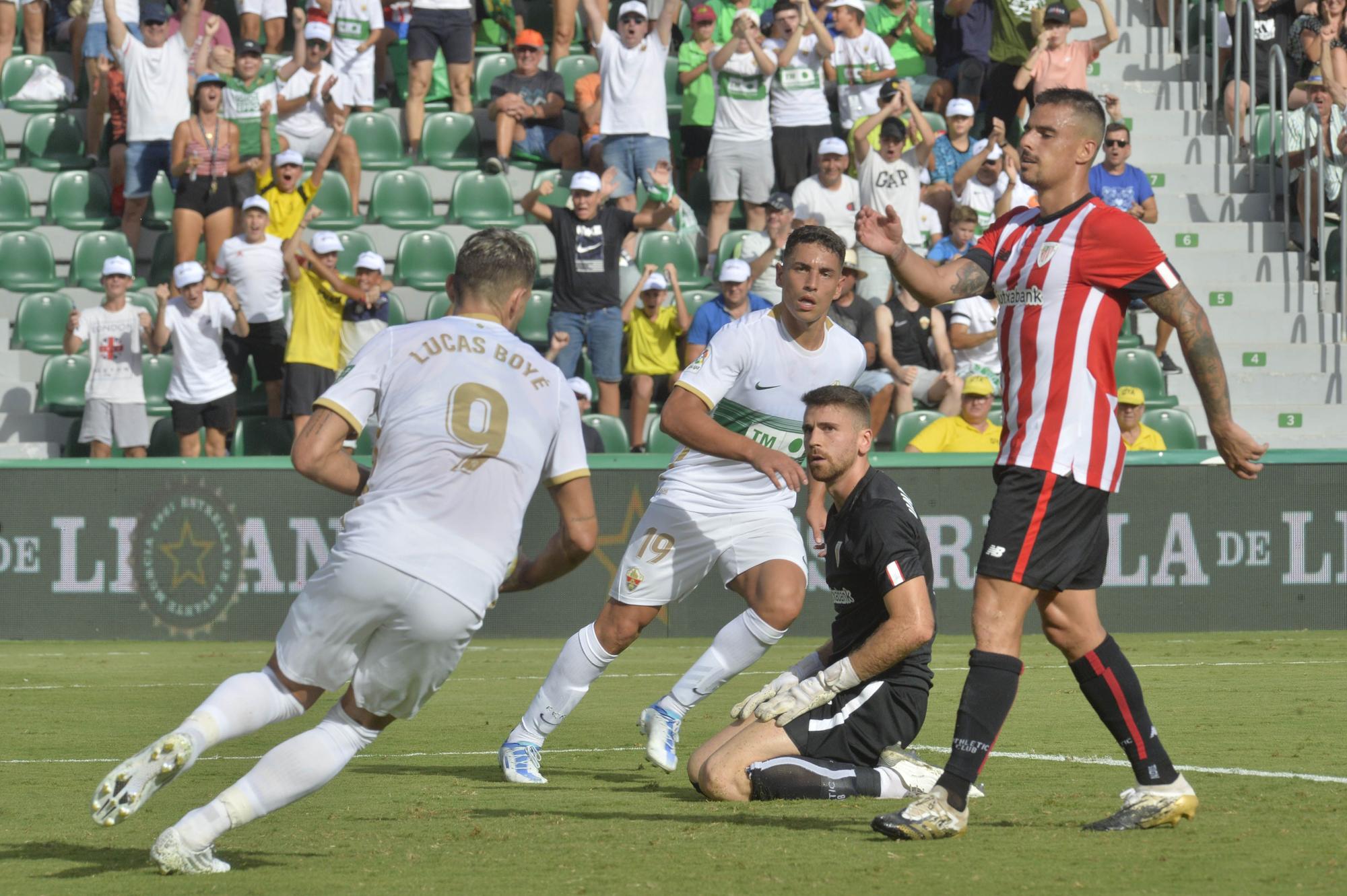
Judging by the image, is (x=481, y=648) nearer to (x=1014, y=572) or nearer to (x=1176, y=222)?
(x=1014, y=572)

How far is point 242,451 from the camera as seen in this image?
15.5 metres

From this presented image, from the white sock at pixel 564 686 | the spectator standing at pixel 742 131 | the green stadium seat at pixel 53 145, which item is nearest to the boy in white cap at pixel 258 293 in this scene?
the green stadium seat at pixel 53 145

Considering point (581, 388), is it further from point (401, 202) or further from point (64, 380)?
point (64, 380)

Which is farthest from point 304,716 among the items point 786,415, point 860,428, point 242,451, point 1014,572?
point 242,451

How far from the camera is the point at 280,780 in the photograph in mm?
5070

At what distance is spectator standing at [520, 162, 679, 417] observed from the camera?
51.5ft

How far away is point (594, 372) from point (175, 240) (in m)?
4.56

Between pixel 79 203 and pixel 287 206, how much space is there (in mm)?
3111

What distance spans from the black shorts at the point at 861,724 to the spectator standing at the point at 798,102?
11614 mm

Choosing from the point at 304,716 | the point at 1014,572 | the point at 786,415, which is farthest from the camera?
the point at 304,716

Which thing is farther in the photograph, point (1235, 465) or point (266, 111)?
point (266, 111)

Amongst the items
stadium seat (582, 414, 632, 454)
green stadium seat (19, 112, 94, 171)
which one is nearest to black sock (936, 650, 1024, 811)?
stadium seat (582, 414, 632, 454)

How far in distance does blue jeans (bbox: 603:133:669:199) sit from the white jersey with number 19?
12.2 m

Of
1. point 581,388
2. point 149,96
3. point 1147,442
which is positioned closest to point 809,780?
point 581,388
